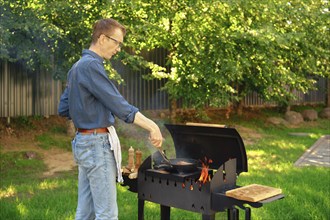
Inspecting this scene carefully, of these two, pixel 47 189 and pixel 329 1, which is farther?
pixel 329 1

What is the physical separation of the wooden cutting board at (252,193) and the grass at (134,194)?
89.7 inches

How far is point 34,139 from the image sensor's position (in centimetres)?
1278

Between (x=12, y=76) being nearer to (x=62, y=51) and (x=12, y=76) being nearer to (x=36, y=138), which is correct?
(x=36, y=138)

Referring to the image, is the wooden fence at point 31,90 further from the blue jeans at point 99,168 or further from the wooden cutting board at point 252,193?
the blue jeans at point 99,168

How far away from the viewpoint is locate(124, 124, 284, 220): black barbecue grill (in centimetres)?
453

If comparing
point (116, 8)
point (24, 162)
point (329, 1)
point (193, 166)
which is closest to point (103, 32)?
point (193, 166)

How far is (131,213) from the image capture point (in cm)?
677

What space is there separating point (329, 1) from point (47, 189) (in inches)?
498

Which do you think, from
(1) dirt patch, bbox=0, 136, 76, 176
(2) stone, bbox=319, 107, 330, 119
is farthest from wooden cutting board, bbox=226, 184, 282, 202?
(2) stone, bbox=319, 107, 330, 119

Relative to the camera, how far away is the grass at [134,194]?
686 cm

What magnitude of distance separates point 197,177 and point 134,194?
10.2 ft

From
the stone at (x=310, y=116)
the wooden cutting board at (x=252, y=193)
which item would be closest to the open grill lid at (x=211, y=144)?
the wooden cutting board at (x=252, y=193)

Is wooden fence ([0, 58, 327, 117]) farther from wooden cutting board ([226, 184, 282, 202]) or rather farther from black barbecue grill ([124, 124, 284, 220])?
wooden cutting board ([226, 184, 282, 202])

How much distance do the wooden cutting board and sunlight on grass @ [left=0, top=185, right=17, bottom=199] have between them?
4826mm
